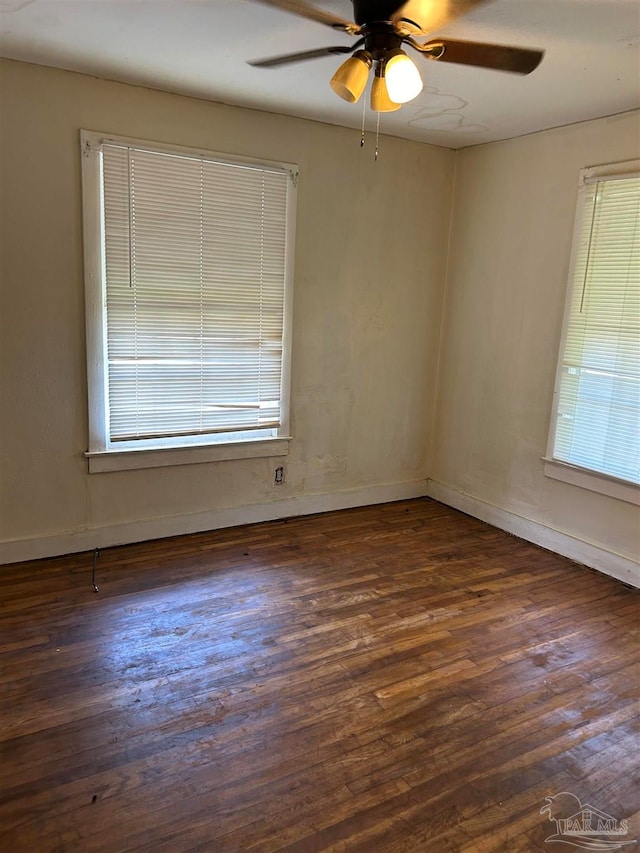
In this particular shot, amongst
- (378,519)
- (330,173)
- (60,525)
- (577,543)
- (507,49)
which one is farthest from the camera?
(378,519)

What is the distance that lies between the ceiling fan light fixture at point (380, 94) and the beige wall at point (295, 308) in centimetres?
144

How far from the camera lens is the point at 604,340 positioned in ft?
11.0

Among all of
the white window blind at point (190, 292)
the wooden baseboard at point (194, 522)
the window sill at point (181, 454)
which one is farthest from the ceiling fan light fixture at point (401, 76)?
the wooden baseboard at point (194, 522)

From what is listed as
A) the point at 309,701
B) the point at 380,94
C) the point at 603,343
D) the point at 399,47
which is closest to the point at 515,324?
the point at 603,343

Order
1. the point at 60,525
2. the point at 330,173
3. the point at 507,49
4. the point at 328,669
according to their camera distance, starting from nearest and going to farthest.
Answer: the point at 507,49 < the point at 328,669 < the point at 60,525 < the point at 330,173

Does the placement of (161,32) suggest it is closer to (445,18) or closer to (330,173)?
(445,18)

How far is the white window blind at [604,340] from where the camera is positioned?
3205 mm

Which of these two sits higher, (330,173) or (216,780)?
(330,173)

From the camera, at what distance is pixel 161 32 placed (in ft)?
8.02

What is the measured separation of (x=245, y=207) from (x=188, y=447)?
151cm

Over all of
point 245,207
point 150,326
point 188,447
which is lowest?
point 188,447

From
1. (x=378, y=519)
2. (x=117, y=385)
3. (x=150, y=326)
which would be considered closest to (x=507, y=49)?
(x=150, y=326)

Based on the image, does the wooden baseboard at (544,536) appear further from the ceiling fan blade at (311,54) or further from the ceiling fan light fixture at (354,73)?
the ceiling fan blade at (311,54)

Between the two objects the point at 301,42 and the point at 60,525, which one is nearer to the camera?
the point at 301,42
